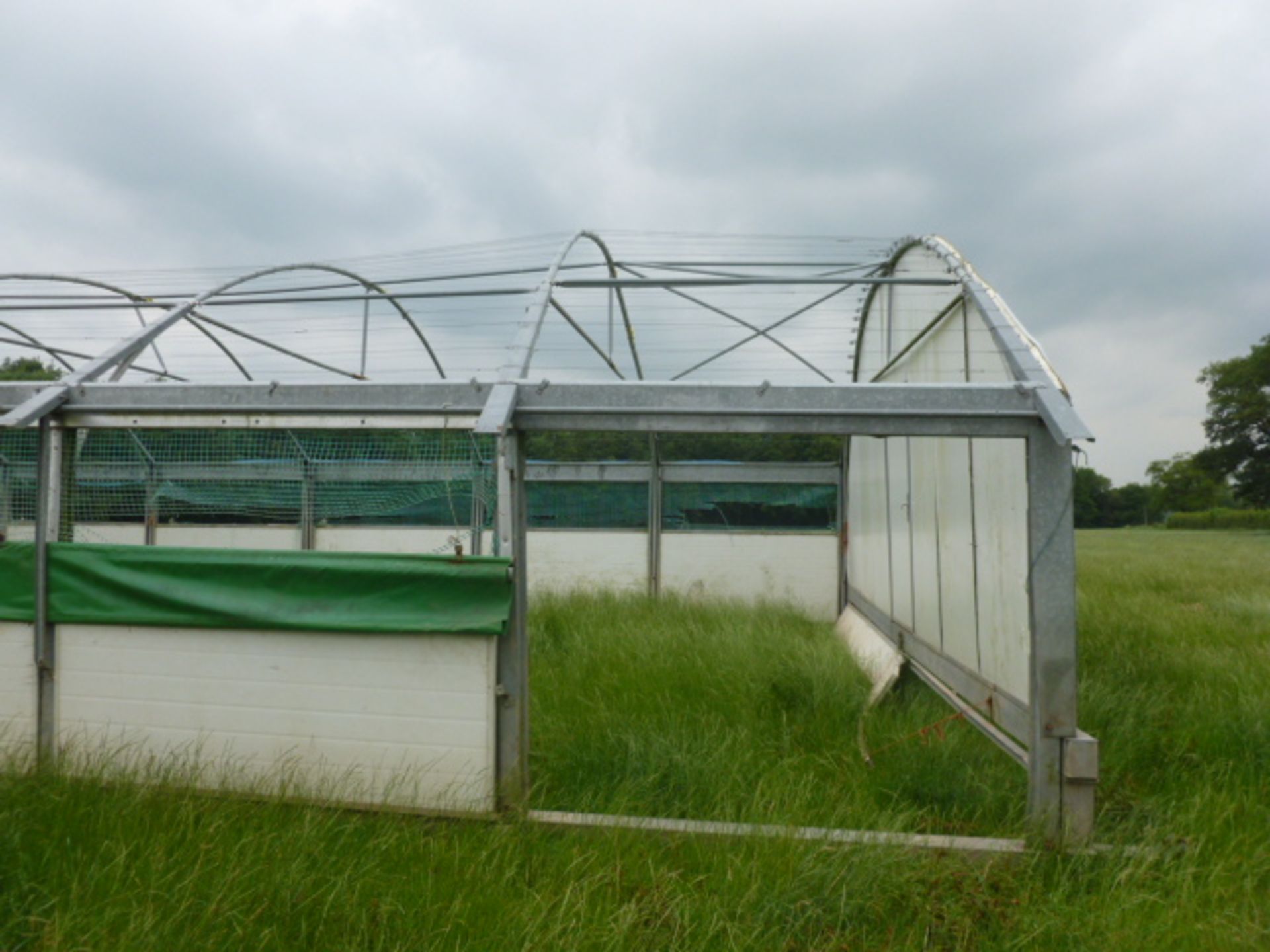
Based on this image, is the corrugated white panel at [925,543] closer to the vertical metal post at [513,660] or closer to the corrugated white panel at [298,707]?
the vertical metal post at [513,660]

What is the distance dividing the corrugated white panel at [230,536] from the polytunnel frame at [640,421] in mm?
5677

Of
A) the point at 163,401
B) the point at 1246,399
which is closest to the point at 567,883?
the point at 163,401

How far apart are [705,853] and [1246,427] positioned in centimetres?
4634

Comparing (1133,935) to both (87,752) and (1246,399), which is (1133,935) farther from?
(1246,399)

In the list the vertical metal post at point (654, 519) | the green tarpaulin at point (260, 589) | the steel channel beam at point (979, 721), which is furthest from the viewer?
the vertical metal post at point (654, 519)

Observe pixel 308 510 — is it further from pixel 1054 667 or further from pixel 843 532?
pixel 1054 667

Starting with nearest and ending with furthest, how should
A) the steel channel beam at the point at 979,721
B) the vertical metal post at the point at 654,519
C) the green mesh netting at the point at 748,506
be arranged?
the steel channel beam at the point at 979,721 → the green mesh netting at the point at 748,506 → the vertical metal post at the point at 654,519

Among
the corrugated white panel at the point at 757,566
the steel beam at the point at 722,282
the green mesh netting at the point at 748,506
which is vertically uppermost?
the steel beam at the point at 722,282

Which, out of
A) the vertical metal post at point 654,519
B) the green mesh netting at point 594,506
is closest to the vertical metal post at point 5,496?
the green mesh netting at point 594,506

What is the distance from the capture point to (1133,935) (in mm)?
3283

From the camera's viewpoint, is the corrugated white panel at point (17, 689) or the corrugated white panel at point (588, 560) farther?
the corrugated white panel at point (588, 560)

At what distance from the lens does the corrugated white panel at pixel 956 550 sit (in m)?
5.61

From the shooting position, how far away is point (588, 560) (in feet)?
39.4

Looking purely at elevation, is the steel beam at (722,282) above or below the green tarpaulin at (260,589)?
above
